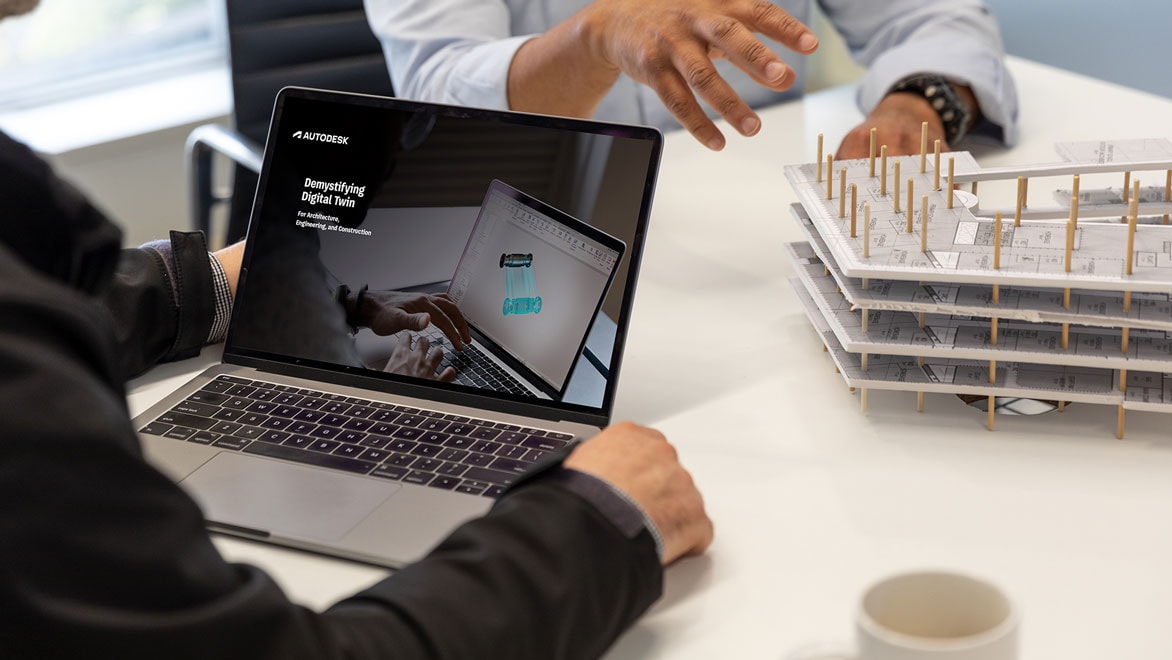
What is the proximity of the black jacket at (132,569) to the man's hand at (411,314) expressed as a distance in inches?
11.9

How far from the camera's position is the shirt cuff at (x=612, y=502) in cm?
65

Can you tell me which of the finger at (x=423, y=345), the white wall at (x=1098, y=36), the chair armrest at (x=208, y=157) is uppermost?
the white wall at (x=1098, y=36)

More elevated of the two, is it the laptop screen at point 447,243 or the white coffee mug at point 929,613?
the laptop screen at point 447,243

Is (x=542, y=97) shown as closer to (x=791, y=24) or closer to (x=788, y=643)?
(x=791, y=24)

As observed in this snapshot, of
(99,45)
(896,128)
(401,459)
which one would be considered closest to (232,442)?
(401,459)

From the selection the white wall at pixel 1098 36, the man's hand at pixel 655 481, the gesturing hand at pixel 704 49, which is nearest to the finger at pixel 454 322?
the man's hand at pixel 655 481

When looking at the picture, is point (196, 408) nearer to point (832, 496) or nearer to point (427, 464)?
point (427, 464)

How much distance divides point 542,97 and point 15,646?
1026 millimetres

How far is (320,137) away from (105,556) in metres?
0.55

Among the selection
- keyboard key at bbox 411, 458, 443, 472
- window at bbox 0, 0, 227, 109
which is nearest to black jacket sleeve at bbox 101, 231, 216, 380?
keyboard key at bbox 411, 458, 443, 472

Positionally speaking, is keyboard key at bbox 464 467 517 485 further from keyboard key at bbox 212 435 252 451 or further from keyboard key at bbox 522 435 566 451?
keyboard key at bbox 212 435 252 451

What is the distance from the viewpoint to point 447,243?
35.9 inches

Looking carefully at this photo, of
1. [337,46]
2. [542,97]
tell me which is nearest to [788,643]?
[542,97]

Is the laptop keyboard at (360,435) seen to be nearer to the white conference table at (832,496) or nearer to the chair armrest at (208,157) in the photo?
the white conference table at (832,496)
